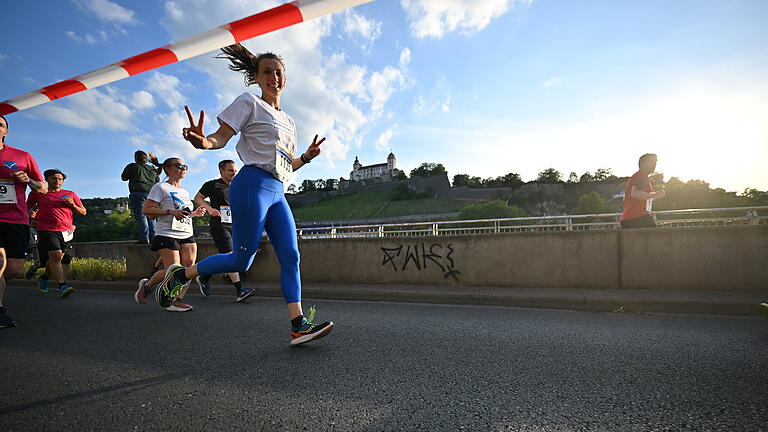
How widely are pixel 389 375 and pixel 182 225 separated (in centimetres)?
370

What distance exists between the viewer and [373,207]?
90.5 meters

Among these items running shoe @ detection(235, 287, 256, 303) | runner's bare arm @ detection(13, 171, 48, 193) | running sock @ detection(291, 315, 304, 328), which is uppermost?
runner's bare arm @ detection(13, 171, 48, 193)

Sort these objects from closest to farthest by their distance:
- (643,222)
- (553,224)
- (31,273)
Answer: (643,222), (553,224), (31,273)

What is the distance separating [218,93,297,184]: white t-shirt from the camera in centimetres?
252

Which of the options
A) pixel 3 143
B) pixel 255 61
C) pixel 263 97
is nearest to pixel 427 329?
pixel 263 97

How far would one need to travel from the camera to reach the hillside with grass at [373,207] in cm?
Answer: 8131

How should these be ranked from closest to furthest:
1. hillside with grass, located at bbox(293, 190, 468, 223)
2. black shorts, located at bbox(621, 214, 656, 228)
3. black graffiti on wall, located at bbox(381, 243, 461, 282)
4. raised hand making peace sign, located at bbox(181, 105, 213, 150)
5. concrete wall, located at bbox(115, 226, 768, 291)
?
raised hand making peace sign, located at bbox(181, 105, 213, 150), concrete wall, located at bbox(115, 226, 768, 291), black shorts, located at bbox(621, 214, 656, 228), black graffiti on wall, located at bbox(381, 243, 461, 282), hillside with grass, located at bbox(293, 190, 468, 223)

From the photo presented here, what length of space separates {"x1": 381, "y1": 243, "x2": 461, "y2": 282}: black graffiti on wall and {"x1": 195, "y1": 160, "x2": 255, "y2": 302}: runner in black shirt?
2566mm

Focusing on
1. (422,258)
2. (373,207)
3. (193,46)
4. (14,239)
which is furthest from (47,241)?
(373,207)

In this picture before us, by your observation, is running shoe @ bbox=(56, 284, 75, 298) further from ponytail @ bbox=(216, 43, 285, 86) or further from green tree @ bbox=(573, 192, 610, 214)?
green tree @ bbox=(573, 192, 610, 214)

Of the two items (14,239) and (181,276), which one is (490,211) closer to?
(181,276)

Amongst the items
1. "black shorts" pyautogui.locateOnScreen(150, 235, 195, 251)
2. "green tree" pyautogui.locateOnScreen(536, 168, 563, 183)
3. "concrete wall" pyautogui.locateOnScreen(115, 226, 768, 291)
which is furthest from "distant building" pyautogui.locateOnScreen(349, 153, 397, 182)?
"black shorts" pyautogui.locateOnScreen(150, 235, 195, 251)

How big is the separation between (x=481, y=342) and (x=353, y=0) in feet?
11.5

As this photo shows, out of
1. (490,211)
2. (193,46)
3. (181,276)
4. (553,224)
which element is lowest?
(181,276)
